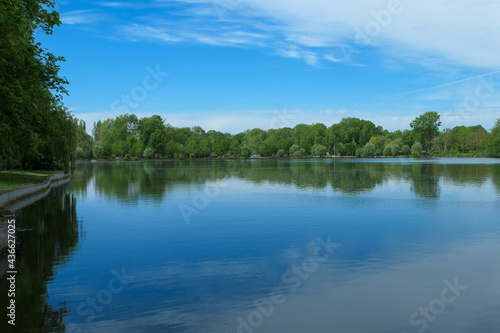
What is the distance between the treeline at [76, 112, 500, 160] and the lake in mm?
118167

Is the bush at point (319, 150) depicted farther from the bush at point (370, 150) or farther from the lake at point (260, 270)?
the lake at point (260, 270)

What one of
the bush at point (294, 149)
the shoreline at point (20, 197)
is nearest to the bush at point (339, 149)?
the bush at point (294, 149)

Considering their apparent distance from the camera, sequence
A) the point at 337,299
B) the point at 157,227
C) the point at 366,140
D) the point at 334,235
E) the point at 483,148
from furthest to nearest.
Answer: the point at 366,140, the point at 483,148, the point at 157,227, the point at 334,235, the point at 337,299

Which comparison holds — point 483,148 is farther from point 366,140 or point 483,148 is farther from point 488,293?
point 488,293

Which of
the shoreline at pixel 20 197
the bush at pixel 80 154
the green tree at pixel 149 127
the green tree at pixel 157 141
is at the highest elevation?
the green tree at pixel 149 127

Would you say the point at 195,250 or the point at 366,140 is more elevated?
the point at 366,140

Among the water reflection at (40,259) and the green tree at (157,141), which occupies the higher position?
the green tree at (157,141)

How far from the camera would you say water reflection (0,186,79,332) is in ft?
25.7

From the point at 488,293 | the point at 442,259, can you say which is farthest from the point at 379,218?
the point at 488,293

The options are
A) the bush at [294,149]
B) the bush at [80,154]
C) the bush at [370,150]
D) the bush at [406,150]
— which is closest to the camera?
the bush at [80,154]

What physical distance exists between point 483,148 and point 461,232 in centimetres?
15275

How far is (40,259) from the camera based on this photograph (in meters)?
11.9

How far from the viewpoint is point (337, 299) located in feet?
29.4

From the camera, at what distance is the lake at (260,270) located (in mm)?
8031
